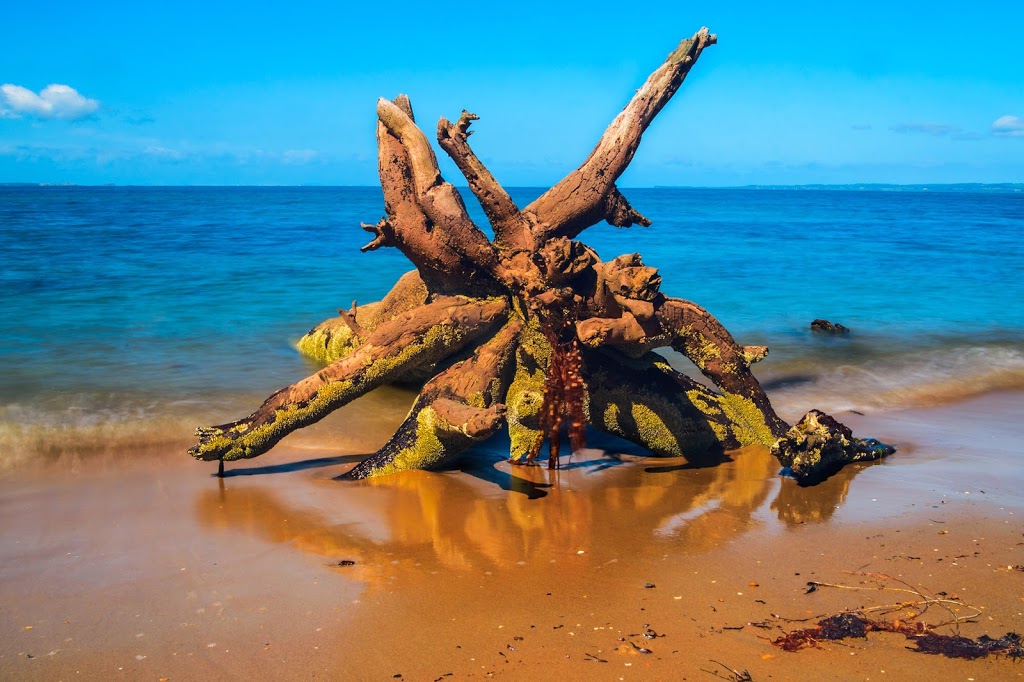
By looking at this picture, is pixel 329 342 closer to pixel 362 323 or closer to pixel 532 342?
pixel 362 323

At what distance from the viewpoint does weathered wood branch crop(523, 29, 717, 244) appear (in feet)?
20.3

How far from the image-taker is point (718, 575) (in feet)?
13.0

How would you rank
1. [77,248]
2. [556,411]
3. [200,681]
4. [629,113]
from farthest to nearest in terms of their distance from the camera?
[77,248] < [629,113] < [556,411] < [200,681]

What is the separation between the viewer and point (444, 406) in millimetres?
5113

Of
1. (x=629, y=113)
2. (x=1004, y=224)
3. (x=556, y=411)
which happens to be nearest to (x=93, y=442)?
(x=556, y=411)

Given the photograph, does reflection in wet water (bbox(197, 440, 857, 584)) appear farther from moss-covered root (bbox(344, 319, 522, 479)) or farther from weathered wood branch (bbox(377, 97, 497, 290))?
weathered wood branch (bbox(377, 97, 497, 290))

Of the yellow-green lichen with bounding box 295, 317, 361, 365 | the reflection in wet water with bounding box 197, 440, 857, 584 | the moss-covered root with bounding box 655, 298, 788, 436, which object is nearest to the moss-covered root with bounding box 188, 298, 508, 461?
the reflection in wet water with bounding box 197, 440, 857, 584

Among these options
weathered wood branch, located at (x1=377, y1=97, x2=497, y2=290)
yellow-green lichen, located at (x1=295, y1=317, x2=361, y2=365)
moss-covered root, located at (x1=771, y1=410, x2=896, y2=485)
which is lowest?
moss-covered root, located at (x1=771, y1=410, x2=896, y2=485)

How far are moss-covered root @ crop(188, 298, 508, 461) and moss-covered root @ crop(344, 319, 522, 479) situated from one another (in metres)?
0.17

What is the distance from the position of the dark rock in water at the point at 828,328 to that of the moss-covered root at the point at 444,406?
7.64m

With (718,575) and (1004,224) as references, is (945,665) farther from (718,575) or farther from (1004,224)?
(1004,224)

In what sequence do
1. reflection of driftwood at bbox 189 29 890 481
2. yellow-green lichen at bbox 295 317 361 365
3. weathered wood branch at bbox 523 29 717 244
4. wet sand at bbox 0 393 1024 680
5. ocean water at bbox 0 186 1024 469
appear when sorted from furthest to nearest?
yellow-green lichen at bbox 295 317 361 365
ocean water at bbox 0 186 1024 469
weathered wood branch at bbox 523 29 717 244
reflection of driftwood at bbox 189 29 890 481
wet sand at bbox 0 393 1024 680

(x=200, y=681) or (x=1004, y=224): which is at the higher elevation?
(x=1004, y=224)

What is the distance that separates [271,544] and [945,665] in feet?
9.87
